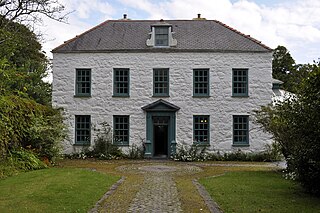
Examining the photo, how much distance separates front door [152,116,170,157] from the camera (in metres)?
24.2

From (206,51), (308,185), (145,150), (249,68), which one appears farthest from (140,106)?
(308,185)

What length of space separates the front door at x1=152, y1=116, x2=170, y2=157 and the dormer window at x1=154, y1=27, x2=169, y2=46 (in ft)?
16.0

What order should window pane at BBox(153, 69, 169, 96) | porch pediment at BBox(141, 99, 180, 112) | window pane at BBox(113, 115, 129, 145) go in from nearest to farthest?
porch pediment at BBox(141, 99, 180, 112), window pane at BBox(113, 115, 129, 145), window pane at BBox(153, 69, 169, 96)

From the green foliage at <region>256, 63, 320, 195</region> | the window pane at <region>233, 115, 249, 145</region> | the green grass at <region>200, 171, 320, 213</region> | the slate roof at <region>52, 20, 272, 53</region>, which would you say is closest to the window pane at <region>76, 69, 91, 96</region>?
the slate roof at <region>52, 20, 272, 53</region>

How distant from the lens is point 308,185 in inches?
408

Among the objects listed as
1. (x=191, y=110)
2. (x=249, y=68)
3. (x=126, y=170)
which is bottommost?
(x=126, y=170)

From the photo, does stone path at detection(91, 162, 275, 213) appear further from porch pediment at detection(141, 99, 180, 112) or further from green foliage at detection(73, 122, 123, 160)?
porch pediment at detection(141, 99, 180, 112)

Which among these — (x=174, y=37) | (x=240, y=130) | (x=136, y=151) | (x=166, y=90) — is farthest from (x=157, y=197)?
(x=174, y=37)

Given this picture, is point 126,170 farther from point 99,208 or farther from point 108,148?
point 99,208

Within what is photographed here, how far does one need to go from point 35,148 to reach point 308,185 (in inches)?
494

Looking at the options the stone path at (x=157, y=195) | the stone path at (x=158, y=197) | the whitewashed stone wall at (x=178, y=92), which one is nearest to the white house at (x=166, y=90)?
the whitewashed stone wall at (x=178, y=92)

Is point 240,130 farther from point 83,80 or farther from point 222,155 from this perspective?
point 83,80

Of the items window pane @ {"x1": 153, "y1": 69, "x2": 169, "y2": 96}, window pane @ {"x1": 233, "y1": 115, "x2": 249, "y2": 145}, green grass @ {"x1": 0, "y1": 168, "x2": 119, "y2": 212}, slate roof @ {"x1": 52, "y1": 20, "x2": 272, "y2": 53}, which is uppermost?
slate roof @ {"x1": 52, "y1": 20, "x2": 272, "y2": 53}

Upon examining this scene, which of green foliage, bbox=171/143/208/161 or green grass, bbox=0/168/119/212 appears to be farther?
green foliage, bbox=171/143/208/161
